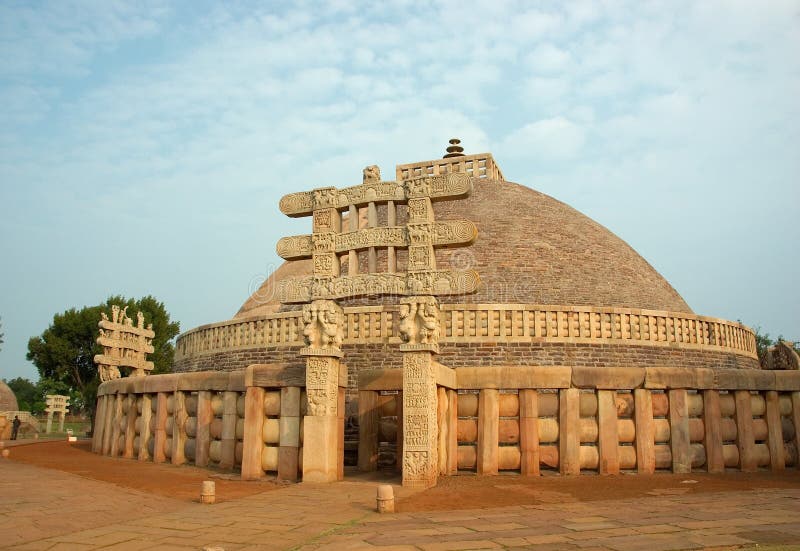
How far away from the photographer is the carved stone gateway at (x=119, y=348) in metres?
18.5

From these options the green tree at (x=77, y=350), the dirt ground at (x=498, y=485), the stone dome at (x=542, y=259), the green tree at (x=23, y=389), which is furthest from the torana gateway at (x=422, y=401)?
the green tree at (x=23, y=389)

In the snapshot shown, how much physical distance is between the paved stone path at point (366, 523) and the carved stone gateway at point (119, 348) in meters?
11.7

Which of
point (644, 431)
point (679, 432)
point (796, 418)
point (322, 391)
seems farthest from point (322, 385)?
point (796, 418)

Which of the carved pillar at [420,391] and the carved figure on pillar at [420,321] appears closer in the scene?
the carved pillar at [420,391]

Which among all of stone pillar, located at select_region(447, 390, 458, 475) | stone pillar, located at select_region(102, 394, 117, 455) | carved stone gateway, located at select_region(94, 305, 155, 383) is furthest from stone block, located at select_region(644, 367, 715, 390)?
carved stone gateway, located at select_region(94, 305, 155, 383)

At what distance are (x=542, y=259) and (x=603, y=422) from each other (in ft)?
39.4

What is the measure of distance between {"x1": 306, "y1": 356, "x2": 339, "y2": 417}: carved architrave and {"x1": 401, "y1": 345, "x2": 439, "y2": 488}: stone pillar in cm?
110

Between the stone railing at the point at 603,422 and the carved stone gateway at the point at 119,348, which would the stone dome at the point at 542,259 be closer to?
the carved stone gateway at the point at 119,348

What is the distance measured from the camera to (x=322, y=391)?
895cm

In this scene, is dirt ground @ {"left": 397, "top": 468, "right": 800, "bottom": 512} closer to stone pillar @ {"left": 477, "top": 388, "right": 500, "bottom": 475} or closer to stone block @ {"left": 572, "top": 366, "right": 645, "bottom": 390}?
stone pillar @ {"left": 477, "top": 388, "right": 500, "bottom": 475}

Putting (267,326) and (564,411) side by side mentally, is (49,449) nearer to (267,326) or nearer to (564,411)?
(267,326)

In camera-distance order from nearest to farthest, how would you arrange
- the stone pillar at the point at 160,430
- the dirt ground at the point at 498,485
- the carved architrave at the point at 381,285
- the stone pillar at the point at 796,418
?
the dirt ground at the point at 498,485, the carved architrave at the point at 381,285, the stone pillar at the point at 796,418, the stone pillar at the point at 160,430

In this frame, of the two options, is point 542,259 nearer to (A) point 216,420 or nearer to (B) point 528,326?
(B) point 528,326

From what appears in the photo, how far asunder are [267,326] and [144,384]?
527cm
